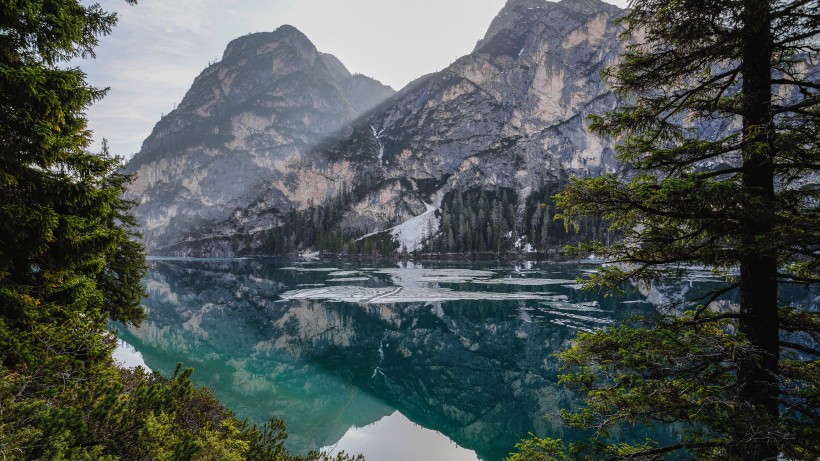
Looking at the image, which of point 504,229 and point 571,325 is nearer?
point 571,325

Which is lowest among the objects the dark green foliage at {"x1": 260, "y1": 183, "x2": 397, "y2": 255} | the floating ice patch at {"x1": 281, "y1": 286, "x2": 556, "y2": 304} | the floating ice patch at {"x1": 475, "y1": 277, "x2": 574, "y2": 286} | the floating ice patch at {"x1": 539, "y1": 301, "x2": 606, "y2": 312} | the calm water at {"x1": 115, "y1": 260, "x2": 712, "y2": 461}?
the calm water at {"x1": 115, "y1": 260, "x2": 712, "y2": 461}

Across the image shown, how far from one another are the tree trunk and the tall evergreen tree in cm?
2

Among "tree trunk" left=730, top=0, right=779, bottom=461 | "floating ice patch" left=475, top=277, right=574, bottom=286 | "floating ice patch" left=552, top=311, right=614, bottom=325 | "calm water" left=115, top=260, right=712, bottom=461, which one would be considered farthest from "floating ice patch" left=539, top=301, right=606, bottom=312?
"tree trunk" left=730, top=0, right=779, bottom=461

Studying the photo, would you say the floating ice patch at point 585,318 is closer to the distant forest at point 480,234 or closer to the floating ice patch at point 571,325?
the floating ice patch at point 571,325

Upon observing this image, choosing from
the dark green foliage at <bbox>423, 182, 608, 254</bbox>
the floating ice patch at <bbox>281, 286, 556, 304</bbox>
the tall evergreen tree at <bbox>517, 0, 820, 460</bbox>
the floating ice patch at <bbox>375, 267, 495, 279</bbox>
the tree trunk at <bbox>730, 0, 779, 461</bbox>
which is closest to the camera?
the tree trunk at <bbox>730, 0, 779, 461</bbox>

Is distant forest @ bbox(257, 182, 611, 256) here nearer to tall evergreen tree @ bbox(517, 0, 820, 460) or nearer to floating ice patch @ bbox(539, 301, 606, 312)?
floating ice patch @ bbox(539, 301, 606, 312)

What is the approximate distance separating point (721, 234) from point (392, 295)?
52579mm

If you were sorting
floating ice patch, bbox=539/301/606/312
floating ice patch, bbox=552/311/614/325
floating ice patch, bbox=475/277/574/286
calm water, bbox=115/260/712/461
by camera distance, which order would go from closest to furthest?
calm water, bbox=115/260/712/461, floating ice patch, bbox=552/311/614/325, floating ice patch, bbox=539/301/606/312, floating ice patch, bbox=475/277/574/286

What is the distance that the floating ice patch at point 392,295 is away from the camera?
52500mm

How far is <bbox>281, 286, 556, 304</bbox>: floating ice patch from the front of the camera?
52.5 m

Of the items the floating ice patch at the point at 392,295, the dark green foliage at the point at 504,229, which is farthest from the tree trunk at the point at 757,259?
the dark green foliage at the point at 504,229

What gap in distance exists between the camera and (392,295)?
185ft

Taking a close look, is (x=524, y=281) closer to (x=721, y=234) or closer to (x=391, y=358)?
(x=391, y=358)

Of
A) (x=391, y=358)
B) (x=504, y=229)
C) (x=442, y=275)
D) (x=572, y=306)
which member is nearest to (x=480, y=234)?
(x=504, y=229)
